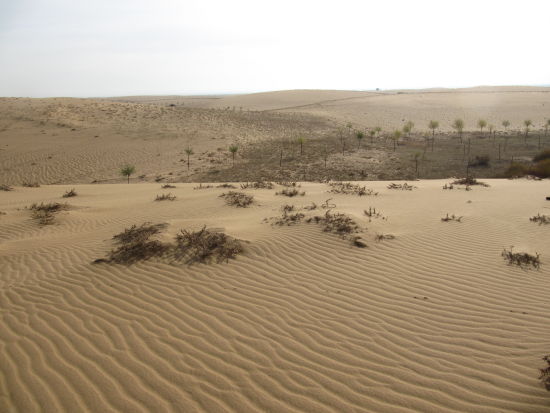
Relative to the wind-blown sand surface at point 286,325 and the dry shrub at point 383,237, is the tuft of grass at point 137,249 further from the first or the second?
the dry shrub at point 383,237

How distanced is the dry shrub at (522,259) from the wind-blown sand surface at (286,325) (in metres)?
0.19

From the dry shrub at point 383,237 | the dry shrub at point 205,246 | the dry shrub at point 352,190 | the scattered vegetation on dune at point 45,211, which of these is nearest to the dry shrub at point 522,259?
the dry shrub at point 383,237

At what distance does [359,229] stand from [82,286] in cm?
490

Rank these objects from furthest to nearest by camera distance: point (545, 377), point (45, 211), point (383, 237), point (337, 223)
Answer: point (45, 211)
point (337, 223)
point (383, 237)
point (545, 377)

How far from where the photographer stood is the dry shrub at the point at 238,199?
10.2 m

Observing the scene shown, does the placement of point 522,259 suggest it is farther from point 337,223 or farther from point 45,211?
point 45,211

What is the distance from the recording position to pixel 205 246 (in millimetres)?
6375

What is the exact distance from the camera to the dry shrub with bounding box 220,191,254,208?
1018cm

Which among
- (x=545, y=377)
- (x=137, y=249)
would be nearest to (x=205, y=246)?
(x=137, y=249)

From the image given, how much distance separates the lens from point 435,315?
441 centimetres

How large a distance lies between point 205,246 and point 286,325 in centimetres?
260

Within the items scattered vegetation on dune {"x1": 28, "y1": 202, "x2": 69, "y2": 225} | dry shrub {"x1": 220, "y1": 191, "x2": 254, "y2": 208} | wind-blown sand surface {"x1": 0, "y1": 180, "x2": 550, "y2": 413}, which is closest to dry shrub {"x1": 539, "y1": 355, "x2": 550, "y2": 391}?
wind-blown sand surface {"x1": 0, "y1": 180, "x2": 550, "y2": 413}

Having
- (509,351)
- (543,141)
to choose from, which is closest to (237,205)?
(509,351)

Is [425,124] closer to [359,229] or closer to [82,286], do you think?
[359,229]
